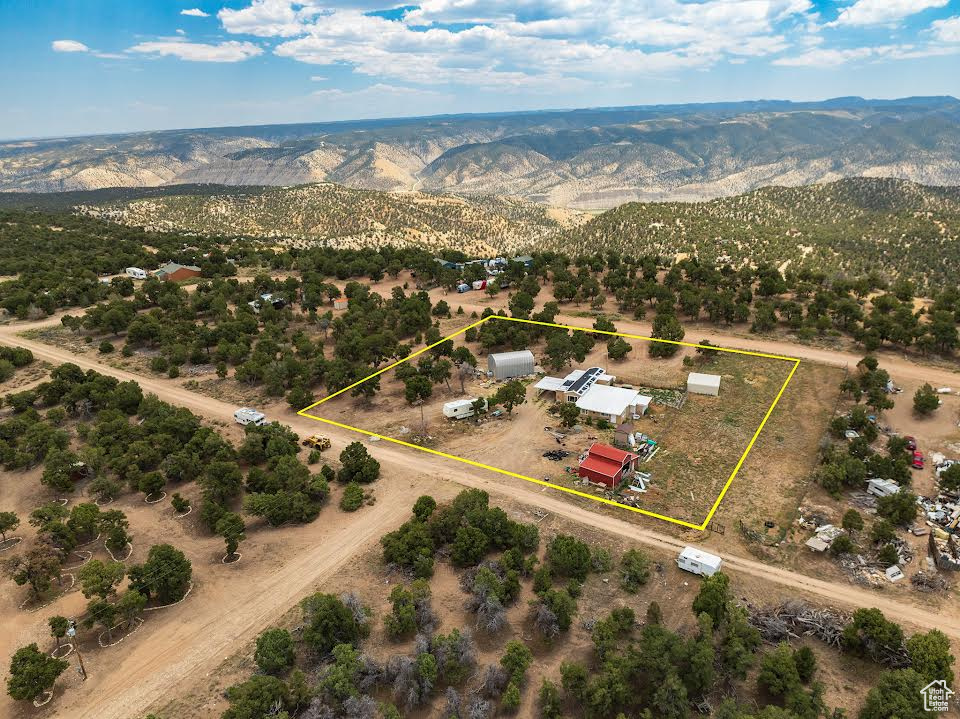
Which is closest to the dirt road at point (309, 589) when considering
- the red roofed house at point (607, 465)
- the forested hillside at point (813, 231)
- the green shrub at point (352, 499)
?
the green shrub at point (352, 499)

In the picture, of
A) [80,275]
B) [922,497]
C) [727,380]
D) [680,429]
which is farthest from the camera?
[80,275]

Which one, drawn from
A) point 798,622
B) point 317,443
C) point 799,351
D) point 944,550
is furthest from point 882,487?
point 317,443

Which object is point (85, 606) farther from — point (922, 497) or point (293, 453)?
point (922, 497)

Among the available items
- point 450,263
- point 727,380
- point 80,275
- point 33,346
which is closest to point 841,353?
point 727,380

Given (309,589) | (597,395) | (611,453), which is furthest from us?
(597,395)

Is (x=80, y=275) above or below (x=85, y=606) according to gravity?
above

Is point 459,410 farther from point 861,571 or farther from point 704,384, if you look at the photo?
point 861,571

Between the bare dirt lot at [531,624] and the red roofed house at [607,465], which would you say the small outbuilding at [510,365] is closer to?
the red roofed house at [607,465]
